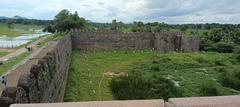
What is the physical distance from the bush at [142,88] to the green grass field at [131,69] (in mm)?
384

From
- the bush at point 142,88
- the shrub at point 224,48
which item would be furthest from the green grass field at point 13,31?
the bush at point 142,88

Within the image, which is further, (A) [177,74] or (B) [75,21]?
(B) [75,21]

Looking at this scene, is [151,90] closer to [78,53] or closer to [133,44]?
[78,53]

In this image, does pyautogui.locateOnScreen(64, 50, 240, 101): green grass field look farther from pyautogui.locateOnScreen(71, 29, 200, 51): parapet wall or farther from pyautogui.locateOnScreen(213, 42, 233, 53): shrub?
pyautogui.locateOnScreen(213, 42, 233, 53): shrub

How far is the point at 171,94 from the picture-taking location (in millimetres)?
14141

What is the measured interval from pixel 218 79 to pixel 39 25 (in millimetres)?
102640

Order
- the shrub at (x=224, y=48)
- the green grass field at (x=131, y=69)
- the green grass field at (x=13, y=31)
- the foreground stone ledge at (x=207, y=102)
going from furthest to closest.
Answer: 1. the green grass field at (x=13, y=31)
2. the shrub at (x=224, y=48)
3. the green grass field at (x=131, y=69)
4. the foreground stone ledge at (x=207, y=102)

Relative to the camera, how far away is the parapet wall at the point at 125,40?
27031 mm

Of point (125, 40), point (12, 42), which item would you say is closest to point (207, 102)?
point (125, 40)

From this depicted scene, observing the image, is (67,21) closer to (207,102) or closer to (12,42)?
(12,42)

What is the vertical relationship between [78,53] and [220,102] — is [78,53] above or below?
below

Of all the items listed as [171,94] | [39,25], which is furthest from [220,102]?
[39,25]

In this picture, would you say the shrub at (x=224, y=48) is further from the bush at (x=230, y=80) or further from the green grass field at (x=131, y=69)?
the bush at (x=230, y=80)

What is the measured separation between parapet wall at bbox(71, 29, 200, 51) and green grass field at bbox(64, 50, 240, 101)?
967 mm
